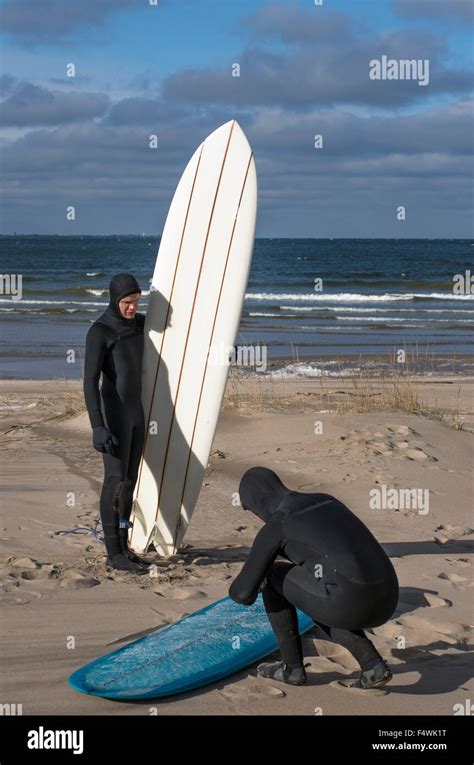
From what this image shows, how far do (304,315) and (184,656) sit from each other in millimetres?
21523

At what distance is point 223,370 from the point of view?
5957mm

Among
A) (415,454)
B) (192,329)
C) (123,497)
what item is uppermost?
(192,329)

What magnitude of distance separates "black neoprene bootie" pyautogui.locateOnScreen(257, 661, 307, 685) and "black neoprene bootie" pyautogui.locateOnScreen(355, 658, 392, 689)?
0.87 ft

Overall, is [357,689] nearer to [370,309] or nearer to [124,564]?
[124,564]

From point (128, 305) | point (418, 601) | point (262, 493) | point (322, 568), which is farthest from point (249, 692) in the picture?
point (128, 305)

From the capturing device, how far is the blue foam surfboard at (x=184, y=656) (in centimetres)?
391

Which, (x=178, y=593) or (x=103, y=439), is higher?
(x=103, y=439)

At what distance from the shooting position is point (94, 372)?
534 centimetres

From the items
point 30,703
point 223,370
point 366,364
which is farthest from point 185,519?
point 366,364

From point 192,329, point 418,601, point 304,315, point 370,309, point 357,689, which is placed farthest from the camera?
point 370,309

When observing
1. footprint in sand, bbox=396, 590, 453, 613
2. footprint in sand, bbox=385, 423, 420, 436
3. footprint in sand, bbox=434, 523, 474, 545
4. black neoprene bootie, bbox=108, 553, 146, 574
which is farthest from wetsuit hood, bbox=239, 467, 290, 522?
footprint in sand, bbox=385, 423, 420, 436

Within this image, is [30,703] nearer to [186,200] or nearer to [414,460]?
[186,200]

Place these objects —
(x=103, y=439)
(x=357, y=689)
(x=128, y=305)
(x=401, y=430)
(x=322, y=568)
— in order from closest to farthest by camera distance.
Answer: (x=322, y=568) < (x=357, y=689) < (x=103, y=439) < (x=128, y=305) < (x=401, y=430)

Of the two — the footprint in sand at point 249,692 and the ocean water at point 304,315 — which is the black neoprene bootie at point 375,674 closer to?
the footprint in sand at point 249,692
